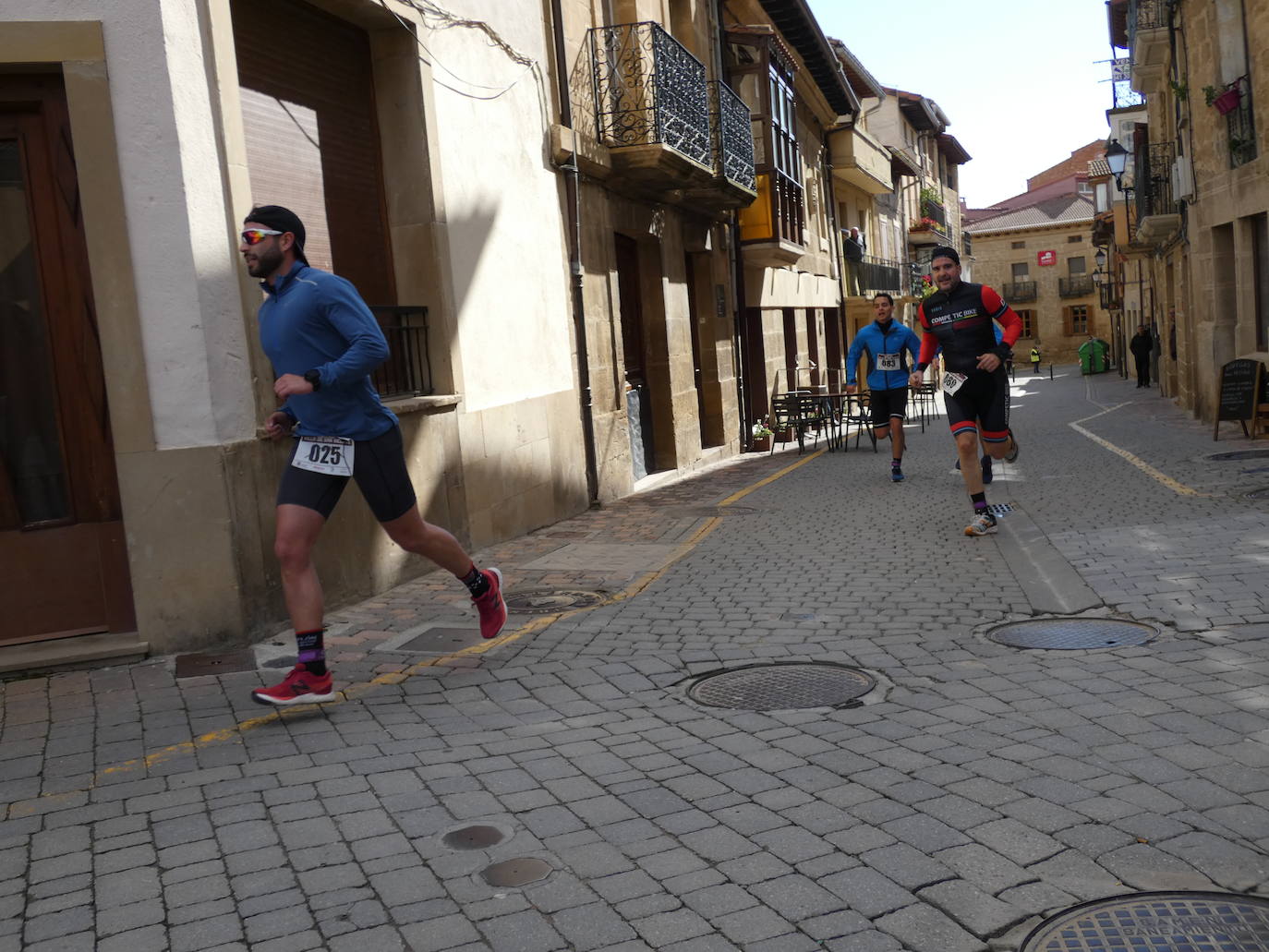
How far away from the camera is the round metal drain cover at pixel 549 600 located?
7301 mm

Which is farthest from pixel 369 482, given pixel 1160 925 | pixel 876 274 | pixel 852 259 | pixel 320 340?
pixel 876 274

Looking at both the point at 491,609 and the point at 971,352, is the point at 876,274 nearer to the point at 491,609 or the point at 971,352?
the point at 971,352

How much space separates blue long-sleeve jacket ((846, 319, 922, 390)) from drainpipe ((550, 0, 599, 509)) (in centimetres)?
319

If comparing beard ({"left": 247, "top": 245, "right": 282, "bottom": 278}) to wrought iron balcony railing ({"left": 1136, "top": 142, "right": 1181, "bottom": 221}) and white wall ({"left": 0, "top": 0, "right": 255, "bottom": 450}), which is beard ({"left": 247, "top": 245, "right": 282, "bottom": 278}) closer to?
white wall ({"left": 0, "top": 0, "right": 255, "bottom": 450})

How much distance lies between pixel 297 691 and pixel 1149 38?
21.4 m

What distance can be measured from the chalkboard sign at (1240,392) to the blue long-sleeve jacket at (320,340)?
12607mm

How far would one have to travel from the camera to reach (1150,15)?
2209 cm

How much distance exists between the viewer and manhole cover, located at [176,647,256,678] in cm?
597

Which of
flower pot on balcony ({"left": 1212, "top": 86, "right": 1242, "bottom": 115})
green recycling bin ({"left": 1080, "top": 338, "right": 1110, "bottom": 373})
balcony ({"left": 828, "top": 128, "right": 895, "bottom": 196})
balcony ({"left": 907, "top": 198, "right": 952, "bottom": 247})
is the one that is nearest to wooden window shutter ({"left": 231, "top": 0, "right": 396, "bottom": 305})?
flower pot on balcony ({"left": 1212, "top": 86, "right": 1242, "bottom": 115})

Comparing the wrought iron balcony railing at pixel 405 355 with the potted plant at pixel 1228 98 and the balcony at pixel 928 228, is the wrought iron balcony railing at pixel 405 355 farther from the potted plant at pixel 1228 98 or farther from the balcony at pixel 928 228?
the balcony at pixel 928 228

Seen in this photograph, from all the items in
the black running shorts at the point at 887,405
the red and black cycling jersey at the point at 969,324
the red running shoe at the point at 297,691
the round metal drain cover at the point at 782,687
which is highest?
the red and black cycling jersey at the point at 969,324

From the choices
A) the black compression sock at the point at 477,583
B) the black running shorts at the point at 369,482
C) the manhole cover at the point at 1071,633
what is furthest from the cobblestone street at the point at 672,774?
the black running shorts at the point at 369,482

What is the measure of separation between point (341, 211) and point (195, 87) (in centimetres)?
236

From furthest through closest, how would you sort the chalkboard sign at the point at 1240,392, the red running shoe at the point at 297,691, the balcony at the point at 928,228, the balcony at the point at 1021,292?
the balcony at the point at 1021,292
the balcony at the point at 928,228
the chalkboard sign at the point at 1240,392
the red running shoe at the point at 297,691
